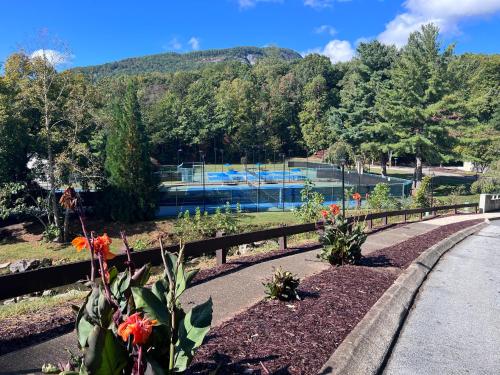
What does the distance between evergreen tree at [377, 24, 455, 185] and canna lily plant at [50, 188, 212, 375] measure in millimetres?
37723

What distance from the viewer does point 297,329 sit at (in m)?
4.18

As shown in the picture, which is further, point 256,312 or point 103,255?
point 256,312

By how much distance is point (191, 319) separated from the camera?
2387 millimetres

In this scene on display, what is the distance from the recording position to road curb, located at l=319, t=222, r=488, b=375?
3.69 metres

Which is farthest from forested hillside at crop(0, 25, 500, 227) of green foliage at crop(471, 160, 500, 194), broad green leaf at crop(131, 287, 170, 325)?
broad green leaf at crop(131, 287, 170, 325)

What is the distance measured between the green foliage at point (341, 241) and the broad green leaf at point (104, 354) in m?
5.42

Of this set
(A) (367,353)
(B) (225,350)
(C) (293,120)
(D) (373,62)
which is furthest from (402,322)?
(C) (293,120)

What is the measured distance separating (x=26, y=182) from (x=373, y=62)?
125 feet

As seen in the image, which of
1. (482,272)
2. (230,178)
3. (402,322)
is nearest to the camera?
(402,322)

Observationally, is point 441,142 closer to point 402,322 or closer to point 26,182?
point 26,182

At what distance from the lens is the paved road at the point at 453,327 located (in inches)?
164

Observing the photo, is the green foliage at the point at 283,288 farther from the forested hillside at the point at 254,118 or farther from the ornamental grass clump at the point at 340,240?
the forested hillside at the point at 254,118

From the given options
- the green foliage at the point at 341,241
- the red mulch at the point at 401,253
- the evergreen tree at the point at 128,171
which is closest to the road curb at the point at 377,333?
the red mulch at the point at 401,253

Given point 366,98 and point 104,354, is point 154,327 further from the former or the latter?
point 366,98
